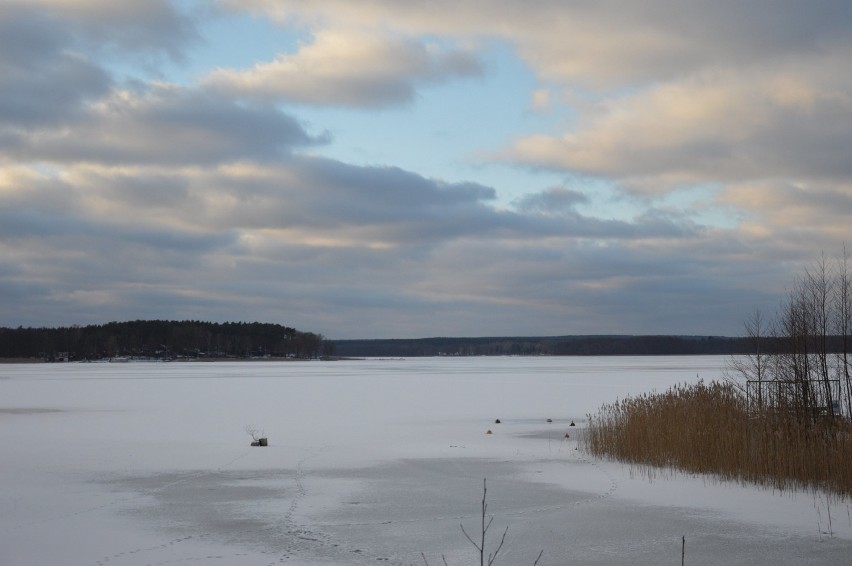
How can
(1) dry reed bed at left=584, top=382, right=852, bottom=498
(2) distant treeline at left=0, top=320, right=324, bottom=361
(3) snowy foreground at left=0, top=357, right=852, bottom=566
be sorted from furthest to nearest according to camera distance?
(2) distant treeline at left=0, top=320, right=324, bottom=361 < (1) dry reed bed at left=584, top=382, right=852, bottom=498 < (3) snowy foreground at left=0, top=357, right=852, bottom=566

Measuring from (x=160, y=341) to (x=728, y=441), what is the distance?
6263 inches

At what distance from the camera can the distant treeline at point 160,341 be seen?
149 meters

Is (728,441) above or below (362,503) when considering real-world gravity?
above

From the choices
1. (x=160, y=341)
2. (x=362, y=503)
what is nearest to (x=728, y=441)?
(x=362, y=503)

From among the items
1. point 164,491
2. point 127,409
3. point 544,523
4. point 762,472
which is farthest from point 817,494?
point 127,409

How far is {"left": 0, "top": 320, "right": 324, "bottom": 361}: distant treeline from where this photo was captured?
14912 centimetres

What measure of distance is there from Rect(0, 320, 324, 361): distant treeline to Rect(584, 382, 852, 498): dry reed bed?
14820cm

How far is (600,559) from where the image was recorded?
7.66 meters

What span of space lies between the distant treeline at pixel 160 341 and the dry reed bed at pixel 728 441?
148197 mm

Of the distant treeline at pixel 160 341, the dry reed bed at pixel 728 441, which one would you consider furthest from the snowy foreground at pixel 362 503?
the distant treeline at pixel 160 341

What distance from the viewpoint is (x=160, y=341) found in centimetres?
16238

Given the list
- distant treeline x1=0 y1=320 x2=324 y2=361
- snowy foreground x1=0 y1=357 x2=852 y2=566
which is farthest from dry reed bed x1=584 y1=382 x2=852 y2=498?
distant treeline x1=0 y1=320 x2=324 y2=361

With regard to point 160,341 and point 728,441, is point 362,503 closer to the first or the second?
point 728,441

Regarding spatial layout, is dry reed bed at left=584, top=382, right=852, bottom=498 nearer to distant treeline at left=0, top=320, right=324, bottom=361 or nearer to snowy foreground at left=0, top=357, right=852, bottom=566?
snowy foreground at left=0, top=357, right=852, bottom=566
